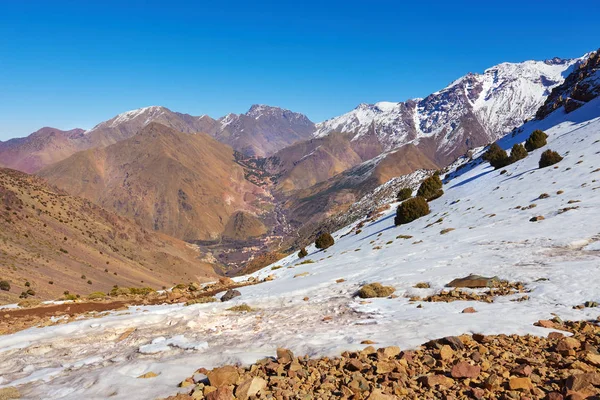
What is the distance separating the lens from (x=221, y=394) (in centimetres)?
641

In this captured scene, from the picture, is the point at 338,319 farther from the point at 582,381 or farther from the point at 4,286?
the point at 4,286

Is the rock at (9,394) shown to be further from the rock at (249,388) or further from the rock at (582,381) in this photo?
the rock at (582,381)

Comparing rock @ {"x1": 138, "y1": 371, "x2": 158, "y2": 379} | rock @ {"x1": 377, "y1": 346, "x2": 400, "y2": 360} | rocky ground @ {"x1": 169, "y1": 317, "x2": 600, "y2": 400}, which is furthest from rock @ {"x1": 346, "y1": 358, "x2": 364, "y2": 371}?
rock @ {"x1": 138, "y1": 371, "x2": 158, "y2": 379}

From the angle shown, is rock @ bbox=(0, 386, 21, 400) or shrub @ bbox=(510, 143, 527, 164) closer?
rock @ bbox=(0, 386, 21, 400)

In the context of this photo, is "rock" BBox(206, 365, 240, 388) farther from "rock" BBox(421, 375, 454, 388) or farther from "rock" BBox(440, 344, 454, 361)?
"rock" BBox(440, 344, 454, 361)

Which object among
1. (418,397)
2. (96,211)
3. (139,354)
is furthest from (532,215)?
(96,211)

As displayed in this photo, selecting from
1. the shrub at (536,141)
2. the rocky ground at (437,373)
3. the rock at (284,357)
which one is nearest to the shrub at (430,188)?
the shrub at (536,141)

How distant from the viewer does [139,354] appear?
10.5 m

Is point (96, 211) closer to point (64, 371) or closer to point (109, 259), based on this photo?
point (109, 259)

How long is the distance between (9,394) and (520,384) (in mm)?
10148

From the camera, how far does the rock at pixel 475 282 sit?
44.7 ft

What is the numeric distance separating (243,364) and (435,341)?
14.6ft

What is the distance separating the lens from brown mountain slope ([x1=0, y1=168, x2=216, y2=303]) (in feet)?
177

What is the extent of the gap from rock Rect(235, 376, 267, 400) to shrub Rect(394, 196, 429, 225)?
3685cm
